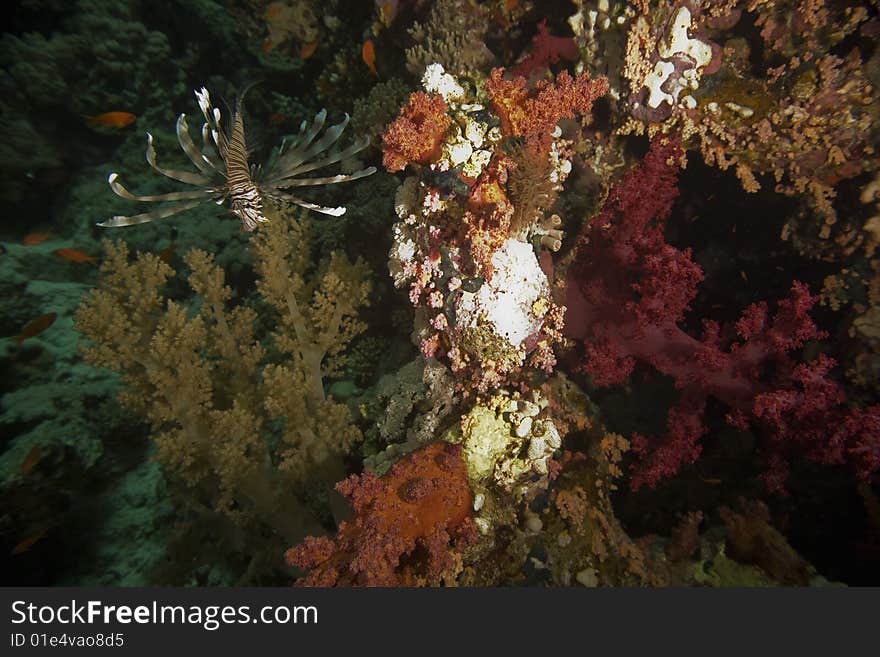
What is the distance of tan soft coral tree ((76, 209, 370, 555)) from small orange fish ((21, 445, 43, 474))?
3.42ft

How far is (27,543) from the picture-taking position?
323 cm

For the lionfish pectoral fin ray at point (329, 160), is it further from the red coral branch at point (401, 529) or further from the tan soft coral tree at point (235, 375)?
the red coral branch at point (401, 529)

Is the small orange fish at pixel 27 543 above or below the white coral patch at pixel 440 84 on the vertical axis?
below

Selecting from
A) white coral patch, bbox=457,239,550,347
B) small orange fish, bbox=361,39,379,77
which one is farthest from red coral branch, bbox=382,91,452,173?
small orange fish, bbox=361,39,379,77

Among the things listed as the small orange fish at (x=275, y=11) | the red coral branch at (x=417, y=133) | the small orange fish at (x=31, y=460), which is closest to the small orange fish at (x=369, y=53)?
the red coral branch at (x=417, y=133)

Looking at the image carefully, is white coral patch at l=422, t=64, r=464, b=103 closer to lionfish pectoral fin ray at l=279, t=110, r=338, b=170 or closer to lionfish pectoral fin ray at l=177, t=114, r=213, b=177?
lionfish pectoral fin ray at l=279, t=110, r=338, b=170

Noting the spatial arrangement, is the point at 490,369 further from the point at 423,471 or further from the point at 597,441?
the point at 597,441

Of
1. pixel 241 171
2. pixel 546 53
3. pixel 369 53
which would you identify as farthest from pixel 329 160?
pixel 546 53

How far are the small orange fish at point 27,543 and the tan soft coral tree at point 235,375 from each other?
1.19m

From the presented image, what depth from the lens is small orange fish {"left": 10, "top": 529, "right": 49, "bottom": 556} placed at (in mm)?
3231

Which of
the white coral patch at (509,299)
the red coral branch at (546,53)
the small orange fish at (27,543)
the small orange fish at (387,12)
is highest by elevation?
the small orange fish at (387,12)

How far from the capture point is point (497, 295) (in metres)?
2.45

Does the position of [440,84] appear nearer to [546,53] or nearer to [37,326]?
[546,53]

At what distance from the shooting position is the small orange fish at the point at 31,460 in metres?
3.40
